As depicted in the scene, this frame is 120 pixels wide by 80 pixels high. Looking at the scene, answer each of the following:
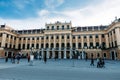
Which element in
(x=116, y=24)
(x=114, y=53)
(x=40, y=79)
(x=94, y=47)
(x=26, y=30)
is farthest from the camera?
(x=26, y=30)

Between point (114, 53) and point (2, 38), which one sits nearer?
point (114, 53)

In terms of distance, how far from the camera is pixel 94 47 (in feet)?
162

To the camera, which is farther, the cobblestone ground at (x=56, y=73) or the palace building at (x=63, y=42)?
the palace building at (x=63, y=42)

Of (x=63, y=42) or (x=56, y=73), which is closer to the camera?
(x=56, y=73)

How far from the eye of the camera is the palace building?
5094 centimetres

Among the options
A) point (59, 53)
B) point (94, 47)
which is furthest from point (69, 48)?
point (94, 47)

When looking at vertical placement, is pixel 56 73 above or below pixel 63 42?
below

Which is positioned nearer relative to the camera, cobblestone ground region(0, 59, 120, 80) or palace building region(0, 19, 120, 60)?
cobblestone ground region(0, 59, 120, 80)

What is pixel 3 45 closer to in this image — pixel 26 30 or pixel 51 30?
pixel 26 30

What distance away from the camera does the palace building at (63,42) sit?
50938 millimetres

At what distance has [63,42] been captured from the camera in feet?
178

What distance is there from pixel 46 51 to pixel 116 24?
3144cm

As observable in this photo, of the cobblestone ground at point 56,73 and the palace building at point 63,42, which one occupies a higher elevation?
the palace building at point 63,42

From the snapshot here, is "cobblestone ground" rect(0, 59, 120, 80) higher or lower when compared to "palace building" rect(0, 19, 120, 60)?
lower
